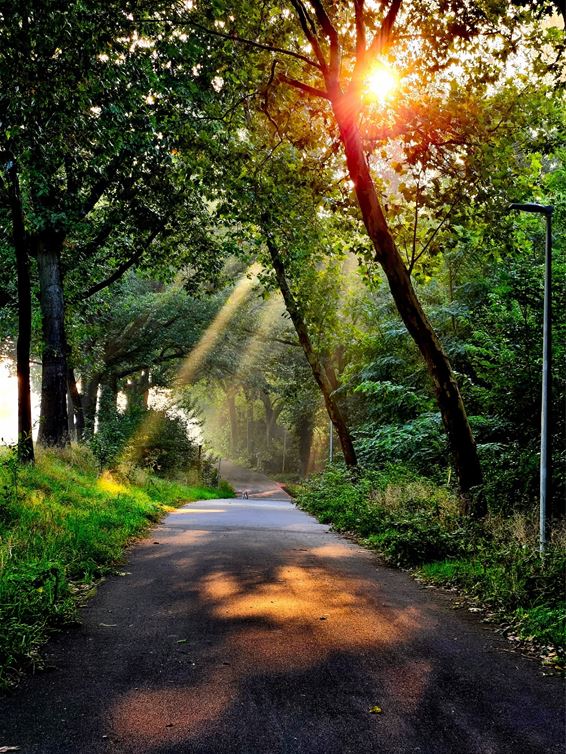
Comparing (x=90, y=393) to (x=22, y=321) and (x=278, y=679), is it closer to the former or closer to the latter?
(x=22, y=321)

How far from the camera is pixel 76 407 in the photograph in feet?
87.4

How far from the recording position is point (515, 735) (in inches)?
127

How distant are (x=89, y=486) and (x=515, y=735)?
11.4 m

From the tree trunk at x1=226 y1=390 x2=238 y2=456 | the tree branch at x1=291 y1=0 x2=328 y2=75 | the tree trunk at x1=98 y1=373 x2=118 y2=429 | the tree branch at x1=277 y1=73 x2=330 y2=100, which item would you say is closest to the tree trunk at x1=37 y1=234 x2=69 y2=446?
the tree branch at x1=277 y1=73 x2=330 y2=100

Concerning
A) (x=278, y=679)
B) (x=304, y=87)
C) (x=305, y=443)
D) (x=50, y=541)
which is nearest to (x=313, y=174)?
(x=304, y=87)

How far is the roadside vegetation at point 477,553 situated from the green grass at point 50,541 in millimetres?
4080

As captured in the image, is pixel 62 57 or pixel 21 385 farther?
pixel 21 385

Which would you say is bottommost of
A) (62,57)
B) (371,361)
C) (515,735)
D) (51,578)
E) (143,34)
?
(515,735)

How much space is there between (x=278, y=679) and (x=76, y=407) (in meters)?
24.9

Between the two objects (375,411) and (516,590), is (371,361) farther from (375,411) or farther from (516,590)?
(516,590)

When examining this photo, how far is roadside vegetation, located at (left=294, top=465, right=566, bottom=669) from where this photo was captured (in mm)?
5219

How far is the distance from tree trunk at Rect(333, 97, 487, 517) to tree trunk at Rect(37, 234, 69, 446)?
9449 mm

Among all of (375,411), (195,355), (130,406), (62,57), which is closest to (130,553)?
(62,57)

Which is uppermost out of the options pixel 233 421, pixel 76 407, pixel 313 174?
pixel 313 174
